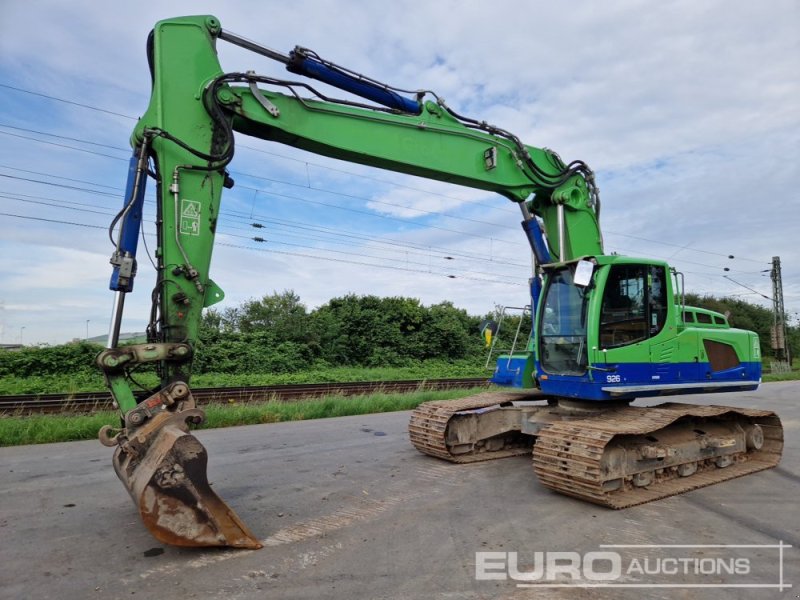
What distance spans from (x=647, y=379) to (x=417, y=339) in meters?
26.0

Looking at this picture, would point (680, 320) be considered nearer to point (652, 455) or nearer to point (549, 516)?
point (652, 455)

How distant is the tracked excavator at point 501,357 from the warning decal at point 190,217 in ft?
0.06

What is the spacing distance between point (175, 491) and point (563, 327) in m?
4.68

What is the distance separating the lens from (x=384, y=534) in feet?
14.4

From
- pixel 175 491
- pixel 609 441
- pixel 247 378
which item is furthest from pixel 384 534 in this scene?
pixel 247 378

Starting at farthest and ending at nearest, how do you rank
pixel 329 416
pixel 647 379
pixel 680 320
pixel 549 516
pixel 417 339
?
pixel 417 339 → pixel 329 416 → pixel 680 320 → pixel 647 379 → pixel 549 516

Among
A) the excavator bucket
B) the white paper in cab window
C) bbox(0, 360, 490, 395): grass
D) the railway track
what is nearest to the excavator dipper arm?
the excavator bucket

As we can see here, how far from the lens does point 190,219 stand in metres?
4.64

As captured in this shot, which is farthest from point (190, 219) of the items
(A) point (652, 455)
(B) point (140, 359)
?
(A) point (652, 455)

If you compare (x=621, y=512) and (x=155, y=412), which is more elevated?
(x=155, y=412)

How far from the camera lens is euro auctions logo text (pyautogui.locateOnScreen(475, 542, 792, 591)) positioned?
3574 mm

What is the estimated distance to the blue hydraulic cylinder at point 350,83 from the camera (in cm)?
538

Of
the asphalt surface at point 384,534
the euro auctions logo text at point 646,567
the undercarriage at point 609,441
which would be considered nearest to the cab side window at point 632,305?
the undercarriage at point 609,441

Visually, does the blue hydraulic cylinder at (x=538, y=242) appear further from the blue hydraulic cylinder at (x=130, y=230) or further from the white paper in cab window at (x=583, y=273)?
the blue hydraulic cylinder at (x=130, y=230)
